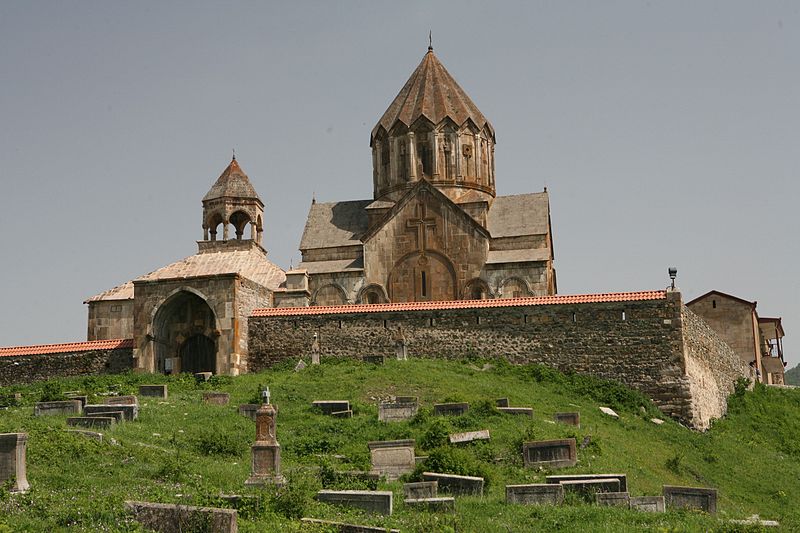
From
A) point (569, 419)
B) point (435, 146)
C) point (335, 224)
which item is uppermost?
point (435, 146)

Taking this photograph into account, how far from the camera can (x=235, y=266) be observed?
34344 mm

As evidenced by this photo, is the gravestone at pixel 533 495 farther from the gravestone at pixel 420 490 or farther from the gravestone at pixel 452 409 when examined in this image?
the gravestone at pixel 452 409

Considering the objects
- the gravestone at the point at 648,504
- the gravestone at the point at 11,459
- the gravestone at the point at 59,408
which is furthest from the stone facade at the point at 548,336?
the gravestone at the point at 11,459

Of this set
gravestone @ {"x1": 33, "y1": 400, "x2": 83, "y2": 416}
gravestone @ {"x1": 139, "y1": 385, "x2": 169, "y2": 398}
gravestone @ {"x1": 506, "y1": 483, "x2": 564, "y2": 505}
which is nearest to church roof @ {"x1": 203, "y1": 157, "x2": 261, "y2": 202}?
gravestone @ {"x1": 139, "y1": 385, "x2": 169, "y2": 398}

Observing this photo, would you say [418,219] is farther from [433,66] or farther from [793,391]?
[793,391]

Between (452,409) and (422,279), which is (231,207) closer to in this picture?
(422,279)

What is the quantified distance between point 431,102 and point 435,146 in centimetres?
172

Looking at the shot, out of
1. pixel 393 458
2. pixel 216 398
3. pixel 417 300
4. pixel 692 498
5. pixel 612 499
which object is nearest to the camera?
pixel 612 499

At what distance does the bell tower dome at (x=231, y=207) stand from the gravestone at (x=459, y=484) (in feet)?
73.7

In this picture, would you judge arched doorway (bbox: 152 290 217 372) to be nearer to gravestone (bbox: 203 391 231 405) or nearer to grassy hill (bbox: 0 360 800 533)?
grassy hill (bbox: 0 360 800 533)

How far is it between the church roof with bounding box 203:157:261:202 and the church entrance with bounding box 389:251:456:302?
661 centimetres

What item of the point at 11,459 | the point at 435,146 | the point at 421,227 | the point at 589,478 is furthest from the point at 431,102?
the point at 11,459

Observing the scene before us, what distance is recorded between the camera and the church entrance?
106ft

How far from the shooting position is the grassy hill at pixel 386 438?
12391 millimetres
